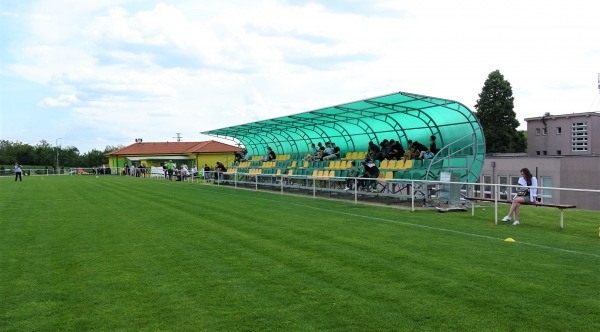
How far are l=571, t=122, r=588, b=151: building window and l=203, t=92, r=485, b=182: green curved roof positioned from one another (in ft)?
85.3

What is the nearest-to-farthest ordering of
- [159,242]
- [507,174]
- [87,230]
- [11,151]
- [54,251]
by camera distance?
[54,251]
[159,242]
[87,230]
[507,174]
[11,151]

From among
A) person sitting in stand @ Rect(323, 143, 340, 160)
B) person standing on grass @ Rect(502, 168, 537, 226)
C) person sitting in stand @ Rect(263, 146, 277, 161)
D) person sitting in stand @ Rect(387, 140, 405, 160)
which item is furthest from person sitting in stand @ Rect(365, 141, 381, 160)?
person sitting in stand @ Rect(263, 146, 277, 161)

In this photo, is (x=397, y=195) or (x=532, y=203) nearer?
(x=532, y=203)

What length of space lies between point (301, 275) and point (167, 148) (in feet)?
259

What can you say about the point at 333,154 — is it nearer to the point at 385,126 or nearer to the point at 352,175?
the point at 385,126

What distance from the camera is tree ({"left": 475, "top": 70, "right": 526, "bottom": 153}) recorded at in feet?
174

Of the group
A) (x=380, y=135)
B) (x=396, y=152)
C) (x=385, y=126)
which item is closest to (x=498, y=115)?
(x=380, y=135)

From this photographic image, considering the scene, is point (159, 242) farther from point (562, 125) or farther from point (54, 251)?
point (562, 125)

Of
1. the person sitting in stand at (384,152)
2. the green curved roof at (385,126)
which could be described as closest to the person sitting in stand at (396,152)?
the person sitting in stand at (384,152)

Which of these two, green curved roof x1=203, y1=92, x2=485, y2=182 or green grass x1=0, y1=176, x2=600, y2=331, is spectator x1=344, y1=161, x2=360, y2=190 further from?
green grass x1=0, y1=176, x2=600, y2=331

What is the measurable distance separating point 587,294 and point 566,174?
28499 millimetres

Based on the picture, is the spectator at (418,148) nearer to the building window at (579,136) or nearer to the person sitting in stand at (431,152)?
the person sitting in stand at (431,152)

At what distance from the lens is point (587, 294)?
586cm

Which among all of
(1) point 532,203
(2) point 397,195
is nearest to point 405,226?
(1) point 532,203
